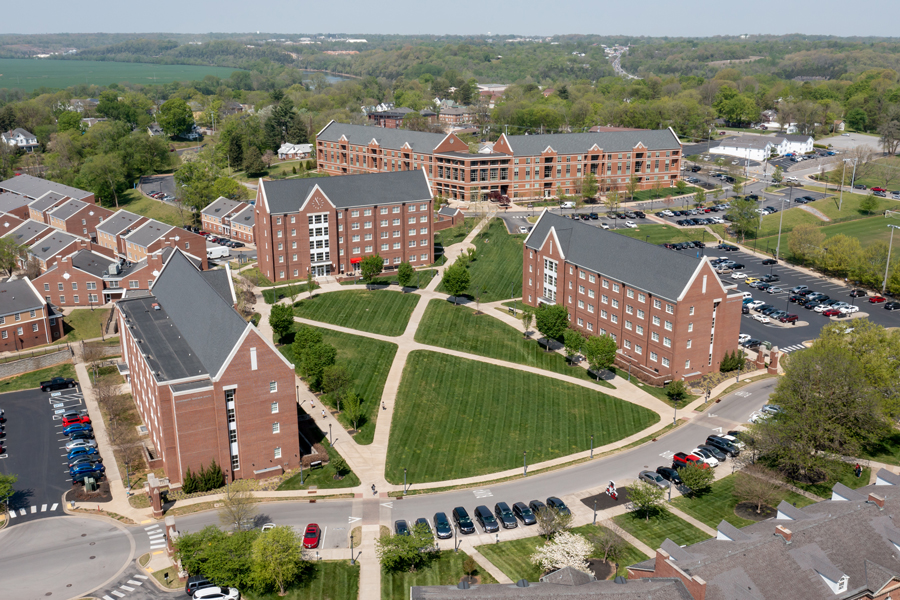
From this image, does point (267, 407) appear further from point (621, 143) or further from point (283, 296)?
point (621, 143)

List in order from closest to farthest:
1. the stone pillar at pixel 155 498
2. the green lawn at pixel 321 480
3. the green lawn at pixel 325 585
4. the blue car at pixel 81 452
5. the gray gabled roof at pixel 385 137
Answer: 1. the green lawn at pixel 325 585
2. the stone pillar at pixel 155 498
3. the green lawn at pixel 321 480
4. the blue car at pixel 81 452
5. the gray gabled roof at pixel 385 137

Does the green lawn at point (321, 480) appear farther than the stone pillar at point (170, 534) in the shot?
Yes

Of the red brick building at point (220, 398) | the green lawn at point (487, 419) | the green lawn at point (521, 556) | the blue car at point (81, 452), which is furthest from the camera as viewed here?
the blue car at point (81, 452)

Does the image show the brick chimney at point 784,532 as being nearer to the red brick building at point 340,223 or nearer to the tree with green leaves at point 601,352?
the tree with green leaves at point 601,352

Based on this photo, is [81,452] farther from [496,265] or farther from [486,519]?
[496,265]

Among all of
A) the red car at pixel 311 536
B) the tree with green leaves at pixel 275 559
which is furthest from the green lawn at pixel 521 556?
the tree with green leaves at pixel 275 559

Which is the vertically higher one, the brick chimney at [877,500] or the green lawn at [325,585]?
the brick chimney at [877,500]
